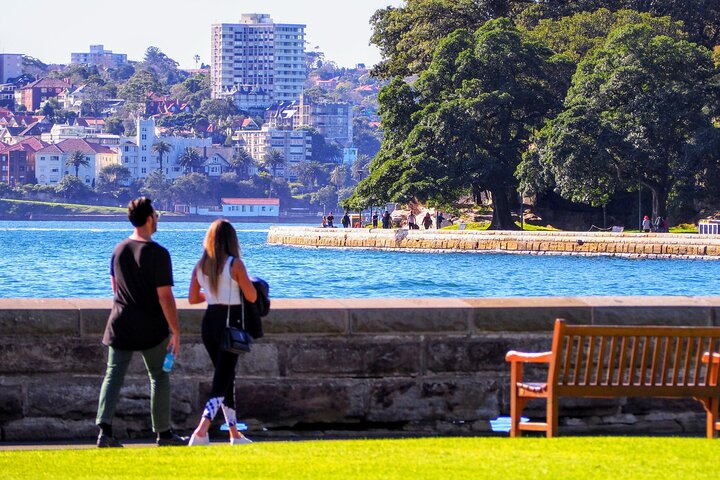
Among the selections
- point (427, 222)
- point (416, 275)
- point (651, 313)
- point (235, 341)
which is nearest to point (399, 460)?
point (235, 341)

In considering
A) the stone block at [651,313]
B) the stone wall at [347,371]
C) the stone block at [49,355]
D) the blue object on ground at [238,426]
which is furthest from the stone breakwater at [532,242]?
the stone block at [49,355]

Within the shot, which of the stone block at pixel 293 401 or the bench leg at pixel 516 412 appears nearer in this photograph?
the bench leg at pixel 516 412

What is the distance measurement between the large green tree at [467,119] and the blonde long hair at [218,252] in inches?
2286

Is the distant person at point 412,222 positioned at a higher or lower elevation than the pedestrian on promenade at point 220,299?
lower

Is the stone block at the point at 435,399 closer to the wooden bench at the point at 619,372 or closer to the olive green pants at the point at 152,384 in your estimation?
the wooden bench at the point at 619,372

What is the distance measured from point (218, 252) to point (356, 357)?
1461mm

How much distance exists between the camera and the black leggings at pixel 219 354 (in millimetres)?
8555

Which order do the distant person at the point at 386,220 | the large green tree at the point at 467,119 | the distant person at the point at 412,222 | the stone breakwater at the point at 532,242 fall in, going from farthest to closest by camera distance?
the distant person at the point at 386,220
the distant person at the point at 412,222
the large green tree at the point at 467,119
the stone breakwater at the point at 532,242

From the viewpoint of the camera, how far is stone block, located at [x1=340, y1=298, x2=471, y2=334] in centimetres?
945

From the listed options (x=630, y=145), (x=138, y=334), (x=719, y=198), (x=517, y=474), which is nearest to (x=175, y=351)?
(x=138, y=334)

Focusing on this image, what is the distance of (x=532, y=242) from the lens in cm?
6662

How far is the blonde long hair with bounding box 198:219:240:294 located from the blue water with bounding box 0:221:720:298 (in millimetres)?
31570

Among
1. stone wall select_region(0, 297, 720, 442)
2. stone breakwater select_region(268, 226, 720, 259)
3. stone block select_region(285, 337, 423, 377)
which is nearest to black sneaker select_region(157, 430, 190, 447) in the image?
stone wall select_region(0, 297, 720, 442)

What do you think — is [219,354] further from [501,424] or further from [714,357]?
[714,357]
